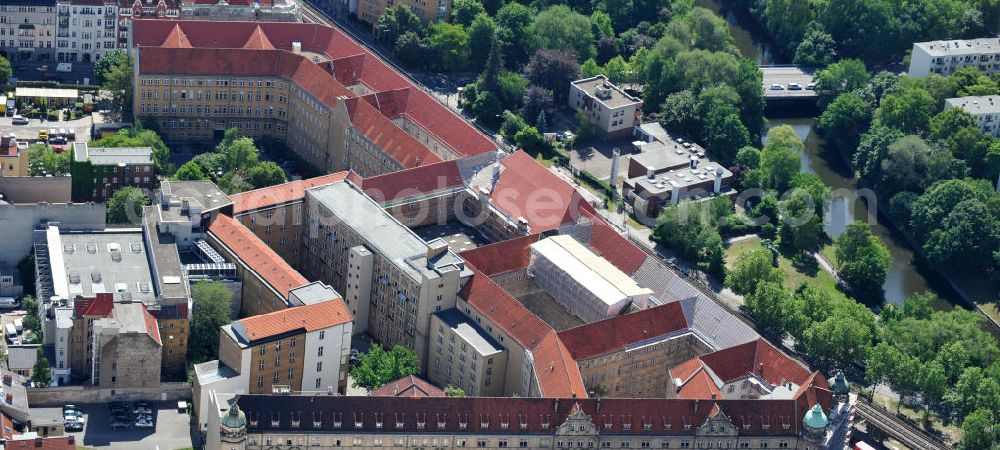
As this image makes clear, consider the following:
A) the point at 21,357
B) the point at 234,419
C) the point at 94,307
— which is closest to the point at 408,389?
the point at 234,419

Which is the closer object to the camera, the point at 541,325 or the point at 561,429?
the point at 561,429

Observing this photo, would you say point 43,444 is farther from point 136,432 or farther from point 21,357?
point 21,357

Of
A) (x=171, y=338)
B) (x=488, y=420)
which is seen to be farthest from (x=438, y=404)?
(x=171, y=338)

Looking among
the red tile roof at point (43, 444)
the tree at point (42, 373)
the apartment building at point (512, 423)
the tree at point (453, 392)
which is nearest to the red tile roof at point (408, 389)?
the tree at point (453, 392)

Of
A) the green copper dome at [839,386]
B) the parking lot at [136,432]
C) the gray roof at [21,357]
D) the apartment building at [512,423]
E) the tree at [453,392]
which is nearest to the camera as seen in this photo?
the apartment building at [512,423]

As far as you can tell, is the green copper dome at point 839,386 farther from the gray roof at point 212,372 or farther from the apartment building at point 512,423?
the gray roof at point 212,372

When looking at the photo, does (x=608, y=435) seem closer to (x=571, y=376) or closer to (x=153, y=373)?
(x=571, y=376)
